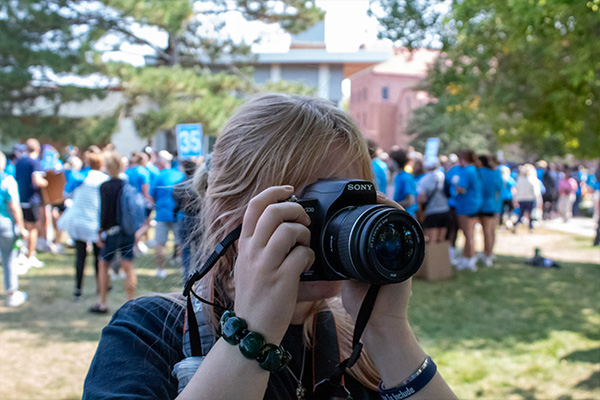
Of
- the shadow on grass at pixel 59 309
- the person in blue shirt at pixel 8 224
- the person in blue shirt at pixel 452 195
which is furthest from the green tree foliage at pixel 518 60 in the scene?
the person in blue shirt at pixel 8 224

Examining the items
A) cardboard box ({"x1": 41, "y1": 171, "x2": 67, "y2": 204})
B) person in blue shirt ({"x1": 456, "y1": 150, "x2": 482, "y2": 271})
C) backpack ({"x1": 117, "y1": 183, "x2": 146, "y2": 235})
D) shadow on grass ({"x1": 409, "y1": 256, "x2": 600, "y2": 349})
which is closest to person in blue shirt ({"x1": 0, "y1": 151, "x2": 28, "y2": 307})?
backpack ({"x1": 117, "y1": 183, "x2": 146, "y2": 235})

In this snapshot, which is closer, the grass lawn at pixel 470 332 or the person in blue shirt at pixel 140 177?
the grass lawn at pixel 470 332

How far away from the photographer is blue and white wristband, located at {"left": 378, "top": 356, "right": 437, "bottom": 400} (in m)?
1.08

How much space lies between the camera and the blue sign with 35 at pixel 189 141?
18.9 feet

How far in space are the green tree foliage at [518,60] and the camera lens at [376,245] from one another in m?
3.63

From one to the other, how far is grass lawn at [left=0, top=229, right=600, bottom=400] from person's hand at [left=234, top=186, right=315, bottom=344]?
1.60 metres

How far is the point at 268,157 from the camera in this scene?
1.14 meters

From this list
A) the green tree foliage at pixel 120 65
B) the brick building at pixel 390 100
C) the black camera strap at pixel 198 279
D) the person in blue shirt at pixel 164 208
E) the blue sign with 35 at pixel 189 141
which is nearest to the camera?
the black camera strap at pixel 198 279

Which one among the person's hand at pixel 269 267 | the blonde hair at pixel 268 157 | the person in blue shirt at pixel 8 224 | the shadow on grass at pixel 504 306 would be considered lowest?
the shadow on grass at pixel 504 306

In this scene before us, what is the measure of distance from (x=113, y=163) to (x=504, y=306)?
4755 millimetres

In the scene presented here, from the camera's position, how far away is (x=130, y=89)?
49.7 feet

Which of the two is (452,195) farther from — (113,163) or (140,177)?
(113,163)

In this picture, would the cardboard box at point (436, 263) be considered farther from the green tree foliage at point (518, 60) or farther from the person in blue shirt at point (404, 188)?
the green tree foliage at point (518, 60)

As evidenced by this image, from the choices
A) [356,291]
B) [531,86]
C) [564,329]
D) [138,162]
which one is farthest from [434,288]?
[356,291]
